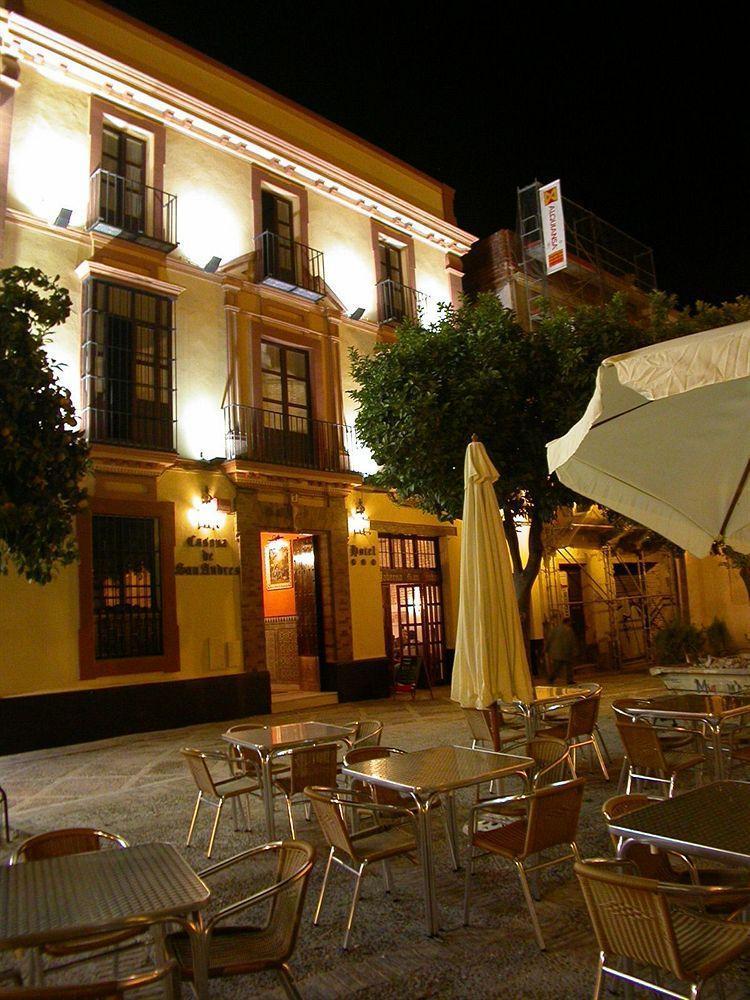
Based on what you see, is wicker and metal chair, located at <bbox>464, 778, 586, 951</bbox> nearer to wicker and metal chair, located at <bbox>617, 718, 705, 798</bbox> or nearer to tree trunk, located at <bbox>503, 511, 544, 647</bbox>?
wicker and metal chair, located at <bbox>617, 718, 705, 798</bbox>

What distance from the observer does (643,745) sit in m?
5.55

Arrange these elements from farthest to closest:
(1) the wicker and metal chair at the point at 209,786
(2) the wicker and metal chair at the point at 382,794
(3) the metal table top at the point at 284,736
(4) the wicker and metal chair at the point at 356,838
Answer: (3) the metal table top at the point at 284,736 < (1) the wicker and metal chair at the point at 209,786 < (2) the wicker and metal chair at the point at 382,794 < (4) the wicker and metal chair at the point at 356,838

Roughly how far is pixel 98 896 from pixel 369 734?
3.59 metres

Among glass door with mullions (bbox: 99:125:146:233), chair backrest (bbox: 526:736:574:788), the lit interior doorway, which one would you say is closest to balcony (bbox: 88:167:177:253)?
glass door with mullions (bbox: 99:125:146:233)

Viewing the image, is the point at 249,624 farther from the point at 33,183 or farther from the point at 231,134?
the point at 231,134

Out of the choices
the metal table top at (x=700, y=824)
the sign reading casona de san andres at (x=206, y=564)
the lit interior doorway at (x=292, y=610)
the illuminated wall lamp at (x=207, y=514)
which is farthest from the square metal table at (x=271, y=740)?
the lit interior doorway at (x=292, y=610)

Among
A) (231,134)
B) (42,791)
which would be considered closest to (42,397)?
(42,791)

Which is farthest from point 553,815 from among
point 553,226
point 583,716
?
point 553,226

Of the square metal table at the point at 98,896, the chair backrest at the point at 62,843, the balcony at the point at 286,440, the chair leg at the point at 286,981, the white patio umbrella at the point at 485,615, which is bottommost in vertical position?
the chair leg at the point at 286,981

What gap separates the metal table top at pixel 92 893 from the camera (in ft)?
7.84

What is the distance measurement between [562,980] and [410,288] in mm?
15623

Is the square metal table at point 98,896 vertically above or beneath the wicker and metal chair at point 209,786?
above

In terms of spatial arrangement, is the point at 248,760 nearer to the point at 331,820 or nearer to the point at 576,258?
the point at 331,820

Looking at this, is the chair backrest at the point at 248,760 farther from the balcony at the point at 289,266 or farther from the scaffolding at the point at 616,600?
the scaffolding at the point at 616,600
